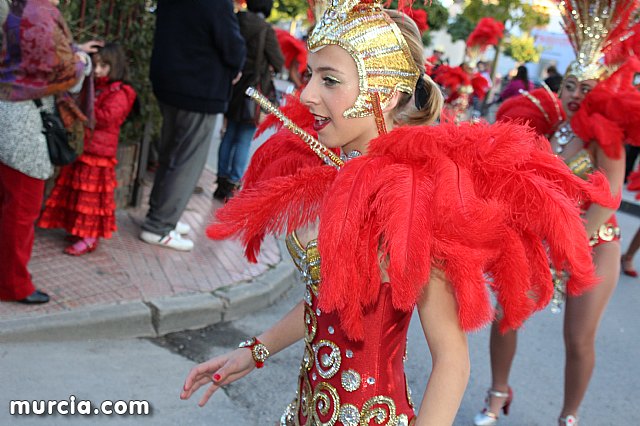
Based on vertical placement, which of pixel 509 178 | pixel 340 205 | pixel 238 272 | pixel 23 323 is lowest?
pixel 238 272

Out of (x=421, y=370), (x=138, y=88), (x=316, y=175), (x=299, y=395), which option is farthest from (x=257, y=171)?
(x=138, y=88)

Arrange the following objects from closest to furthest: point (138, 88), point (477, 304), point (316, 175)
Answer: point (477, 304)
point (316, 175)
point (138, 88)

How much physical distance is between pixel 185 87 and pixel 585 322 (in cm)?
346

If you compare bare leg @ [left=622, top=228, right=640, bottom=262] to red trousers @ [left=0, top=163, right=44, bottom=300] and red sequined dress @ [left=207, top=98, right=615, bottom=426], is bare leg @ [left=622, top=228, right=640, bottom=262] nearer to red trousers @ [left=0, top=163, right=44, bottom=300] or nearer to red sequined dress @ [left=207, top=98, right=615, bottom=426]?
red trousers @ [left=0, top=163, right=44, bottom=300]

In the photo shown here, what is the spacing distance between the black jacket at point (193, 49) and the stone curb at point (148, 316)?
61.0 inches

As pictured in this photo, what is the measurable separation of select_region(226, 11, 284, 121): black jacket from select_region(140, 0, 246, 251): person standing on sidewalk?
1518 mm

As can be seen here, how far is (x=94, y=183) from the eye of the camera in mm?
5148

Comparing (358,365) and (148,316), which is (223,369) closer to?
(358,365)

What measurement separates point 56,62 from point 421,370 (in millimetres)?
2867

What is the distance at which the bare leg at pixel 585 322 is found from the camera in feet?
11.8

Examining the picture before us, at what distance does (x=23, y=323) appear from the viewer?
13.0 feet

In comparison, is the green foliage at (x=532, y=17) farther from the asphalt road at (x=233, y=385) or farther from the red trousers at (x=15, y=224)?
the red trousers at (x=15, y=224)

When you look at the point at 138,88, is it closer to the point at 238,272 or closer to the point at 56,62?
the point at 238,272

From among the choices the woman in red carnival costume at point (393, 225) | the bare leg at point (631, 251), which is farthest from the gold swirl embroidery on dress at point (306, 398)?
the bare leg at point (631, 251)
